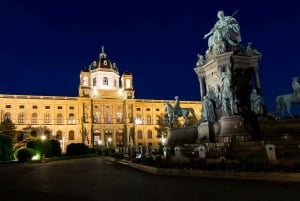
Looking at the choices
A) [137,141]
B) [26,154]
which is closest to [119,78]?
[137,141]

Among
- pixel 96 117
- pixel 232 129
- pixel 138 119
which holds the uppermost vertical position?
pixel 96 117

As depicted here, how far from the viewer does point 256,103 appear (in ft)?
61.6

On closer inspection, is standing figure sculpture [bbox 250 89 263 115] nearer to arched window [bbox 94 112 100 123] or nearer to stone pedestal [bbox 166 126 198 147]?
stone pedestal [bbox 166 126 198 147]

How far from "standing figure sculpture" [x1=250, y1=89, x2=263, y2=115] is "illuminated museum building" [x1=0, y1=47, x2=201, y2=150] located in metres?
63.9

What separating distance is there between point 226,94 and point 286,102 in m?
4.57

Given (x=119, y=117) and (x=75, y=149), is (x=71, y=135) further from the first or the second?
(x=75, y=149)

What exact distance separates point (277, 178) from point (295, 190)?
6.43 ft

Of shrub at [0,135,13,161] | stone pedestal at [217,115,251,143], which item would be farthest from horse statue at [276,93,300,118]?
shrub at [0,135,13,161]

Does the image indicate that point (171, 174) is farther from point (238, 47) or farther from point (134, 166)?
point (238, 47)

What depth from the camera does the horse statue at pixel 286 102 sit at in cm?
1884

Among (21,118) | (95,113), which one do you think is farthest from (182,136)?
(21,118)

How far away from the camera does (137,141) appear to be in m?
90.4

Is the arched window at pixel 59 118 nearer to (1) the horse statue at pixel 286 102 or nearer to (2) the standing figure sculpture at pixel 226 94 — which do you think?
(2) the standing figure sculpture at pixel 226 94

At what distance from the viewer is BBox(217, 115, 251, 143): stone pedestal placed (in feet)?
A: 56.2
